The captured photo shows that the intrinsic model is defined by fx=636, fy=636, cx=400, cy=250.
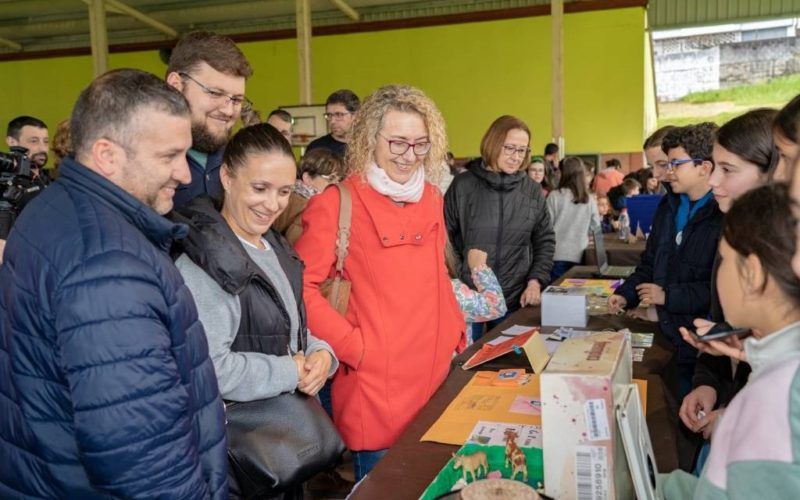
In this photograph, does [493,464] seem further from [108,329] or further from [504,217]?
[504,217]

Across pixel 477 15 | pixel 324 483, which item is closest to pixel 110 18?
pixel 477 15

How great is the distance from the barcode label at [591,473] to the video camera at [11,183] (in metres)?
1.88

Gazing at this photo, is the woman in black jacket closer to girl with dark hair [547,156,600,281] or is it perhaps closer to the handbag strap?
the handbag strap

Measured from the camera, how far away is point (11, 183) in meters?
2.12

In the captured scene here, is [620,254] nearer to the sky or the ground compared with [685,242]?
nearer to the ground

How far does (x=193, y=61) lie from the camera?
5.46ft

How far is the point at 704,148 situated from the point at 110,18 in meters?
12.2

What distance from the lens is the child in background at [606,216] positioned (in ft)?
21.5

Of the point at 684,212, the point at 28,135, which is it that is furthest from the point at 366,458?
the point at 28,135

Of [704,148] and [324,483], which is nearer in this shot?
[704,148]

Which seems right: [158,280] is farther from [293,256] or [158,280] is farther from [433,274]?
[433,274]

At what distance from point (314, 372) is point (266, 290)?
0.76ft

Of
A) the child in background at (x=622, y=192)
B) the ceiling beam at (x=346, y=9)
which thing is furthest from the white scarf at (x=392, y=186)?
the ceiling beam at (x=346, y=9)

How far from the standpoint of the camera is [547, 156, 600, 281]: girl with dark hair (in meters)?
4.80
